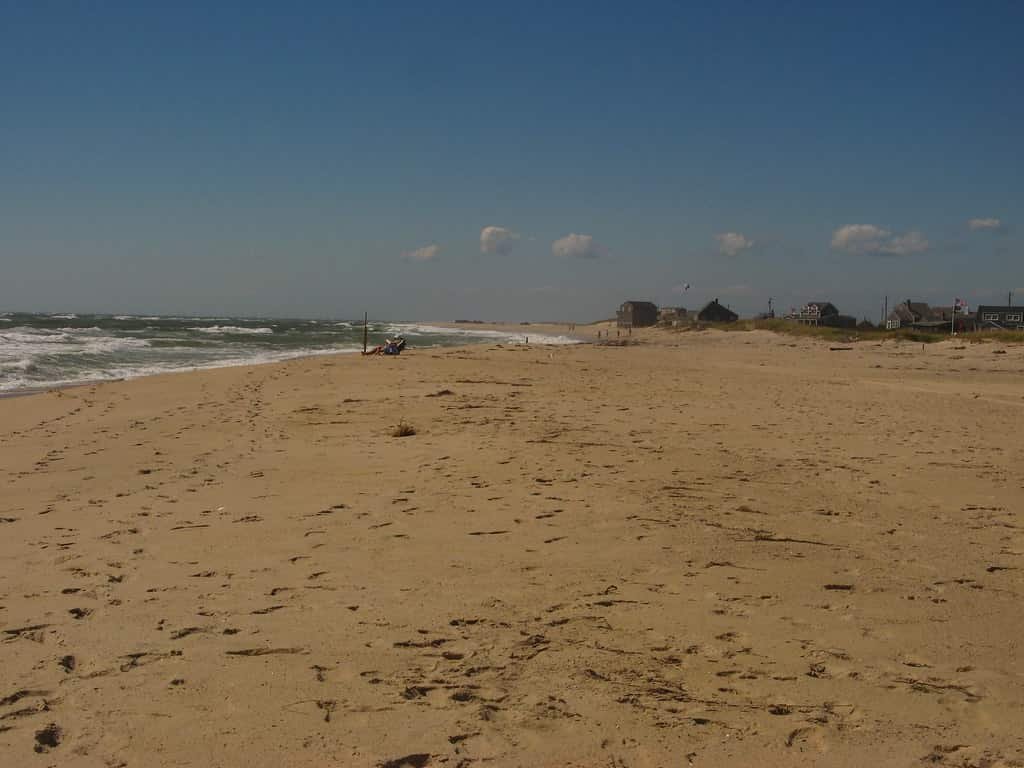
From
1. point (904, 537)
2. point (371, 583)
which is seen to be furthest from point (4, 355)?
point (904, 537)

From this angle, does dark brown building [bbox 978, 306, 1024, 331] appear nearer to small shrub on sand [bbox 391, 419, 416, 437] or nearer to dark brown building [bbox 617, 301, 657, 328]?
dark brown building [bbox 617, 301, 657, 328]

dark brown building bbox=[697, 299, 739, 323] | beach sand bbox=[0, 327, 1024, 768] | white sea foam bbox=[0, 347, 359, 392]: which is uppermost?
dark brown building bbox=[697, 299, 739, 323]

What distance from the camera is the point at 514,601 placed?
439 cm

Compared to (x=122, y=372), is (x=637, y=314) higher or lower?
higher

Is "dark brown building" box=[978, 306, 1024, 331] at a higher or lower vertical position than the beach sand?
higher

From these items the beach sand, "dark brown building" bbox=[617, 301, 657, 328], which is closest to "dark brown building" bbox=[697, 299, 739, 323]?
"dark brown building" bbox=[617, 301, 657, 328]

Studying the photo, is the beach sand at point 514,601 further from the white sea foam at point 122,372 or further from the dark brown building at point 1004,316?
the dark brown building at point 1004,316

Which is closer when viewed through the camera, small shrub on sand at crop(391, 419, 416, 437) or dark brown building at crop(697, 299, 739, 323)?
small shrub on sand at crop(391, 419, 416, 437)

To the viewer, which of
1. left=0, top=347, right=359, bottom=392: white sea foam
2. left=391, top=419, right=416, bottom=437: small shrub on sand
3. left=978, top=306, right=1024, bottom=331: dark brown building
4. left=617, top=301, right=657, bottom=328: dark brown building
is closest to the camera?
left=391, top=419, right=416, bottom=437: small shrub on sand

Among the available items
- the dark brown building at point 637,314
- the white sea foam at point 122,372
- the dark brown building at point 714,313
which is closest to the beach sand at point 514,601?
the white sea foam at point 122,372

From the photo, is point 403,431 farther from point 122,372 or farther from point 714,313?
point 714,313

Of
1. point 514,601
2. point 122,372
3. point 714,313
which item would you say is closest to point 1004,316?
point 714,313

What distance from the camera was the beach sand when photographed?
9.97ft

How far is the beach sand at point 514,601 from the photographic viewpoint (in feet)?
9.97
